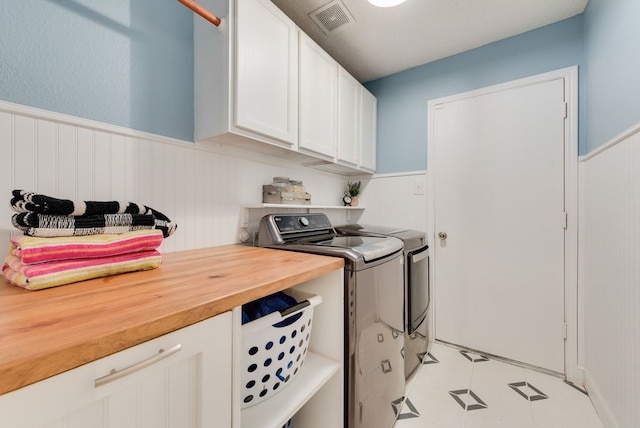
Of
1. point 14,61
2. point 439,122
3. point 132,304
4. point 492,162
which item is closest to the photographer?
point 132,304

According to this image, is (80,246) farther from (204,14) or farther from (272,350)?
(204,14)

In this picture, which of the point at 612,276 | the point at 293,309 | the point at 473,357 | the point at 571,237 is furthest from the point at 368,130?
the point at 473,357

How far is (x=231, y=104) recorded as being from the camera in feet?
3.98

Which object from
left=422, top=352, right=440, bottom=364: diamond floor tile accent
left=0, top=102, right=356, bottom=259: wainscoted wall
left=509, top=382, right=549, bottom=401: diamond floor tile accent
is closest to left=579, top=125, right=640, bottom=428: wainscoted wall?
left=509, top=382, right=549, bottom=401: diamond floor tile accent

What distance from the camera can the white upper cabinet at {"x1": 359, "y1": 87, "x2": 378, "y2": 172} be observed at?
7.45 ft

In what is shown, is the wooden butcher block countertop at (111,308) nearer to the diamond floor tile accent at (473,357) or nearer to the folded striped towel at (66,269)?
the folded striped towel at (66,269)

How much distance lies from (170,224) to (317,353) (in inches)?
32.3

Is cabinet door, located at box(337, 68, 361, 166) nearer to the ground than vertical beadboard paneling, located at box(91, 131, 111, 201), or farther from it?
farther from it

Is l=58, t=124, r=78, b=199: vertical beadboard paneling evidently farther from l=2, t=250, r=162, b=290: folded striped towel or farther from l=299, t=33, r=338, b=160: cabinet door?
l=299, t=33, r=338, b=160: cabinet door

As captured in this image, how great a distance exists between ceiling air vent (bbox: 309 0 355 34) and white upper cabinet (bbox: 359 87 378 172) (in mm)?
556

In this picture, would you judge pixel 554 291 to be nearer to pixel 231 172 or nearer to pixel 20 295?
pixel 231 172

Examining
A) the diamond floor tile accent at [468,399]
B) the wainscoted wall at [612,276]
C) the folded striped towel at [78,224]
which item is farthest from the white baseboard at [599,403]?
the folded striped towel at [78,224]

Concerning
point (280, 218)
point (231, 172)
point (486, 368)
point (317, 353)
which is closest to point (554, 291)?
point (486, 368)

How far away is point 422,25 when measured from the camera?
1.83m
